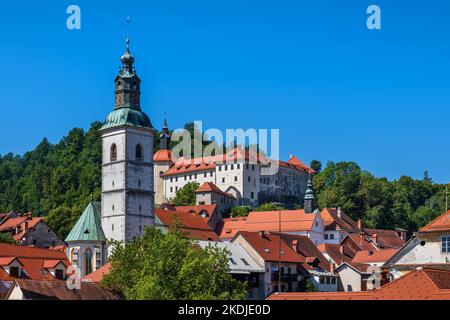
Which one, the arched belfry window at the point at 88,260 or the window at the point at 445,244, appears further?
the arched belfry window at the point at 88,260

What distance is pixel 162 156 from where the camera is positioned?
157375 mm

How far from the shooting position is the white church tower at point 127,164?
76062 millimetres

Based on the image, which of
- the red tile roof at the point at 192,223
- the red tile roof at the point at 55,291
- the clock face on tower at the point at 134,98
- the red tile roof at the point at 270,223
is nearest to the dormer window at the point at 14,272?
the red tile roof at the point at 55,291

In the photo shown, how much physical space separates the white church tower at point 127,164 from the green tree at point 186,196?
55.9 meters

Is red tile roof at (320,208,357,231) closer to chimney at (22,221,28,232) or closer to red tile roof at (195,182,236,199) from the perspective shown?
red tile roof at (195,182,236,199)

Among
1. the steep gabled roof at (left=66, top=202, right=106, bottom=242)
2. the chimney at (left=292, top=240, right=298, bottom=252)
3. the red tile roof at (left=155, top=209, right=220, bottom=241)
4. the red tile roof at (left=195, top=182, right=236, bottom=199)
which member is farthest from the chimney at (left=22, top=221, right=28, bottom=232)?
the red tile roof at (left=195, top=182, right=236, bottom=199)

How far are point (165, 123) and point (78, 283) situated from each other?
131184 mm

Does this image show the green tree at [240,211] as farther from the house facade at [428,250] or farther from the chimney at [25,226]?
the house facade at [428,250]

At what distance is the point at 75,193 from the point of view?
151250mm

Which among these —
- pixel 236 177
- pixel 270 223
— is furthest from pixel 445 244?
pixel 236 177

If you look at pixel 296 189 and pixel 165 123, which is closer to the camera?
pixel 296 189

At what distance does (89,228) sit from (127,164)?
22.4 ft

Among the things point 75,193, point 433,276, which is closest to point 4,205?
point 75,193

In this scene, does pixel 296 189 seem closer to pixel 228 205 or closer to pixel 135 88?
pixel 228 205
